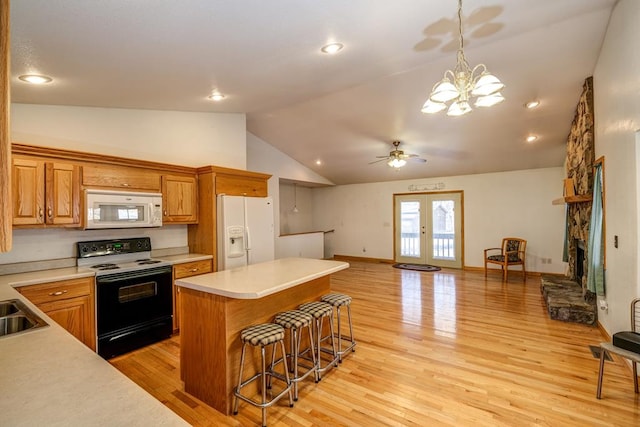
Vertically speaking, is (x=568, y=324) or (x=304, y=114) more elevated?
(x=304, y=114)

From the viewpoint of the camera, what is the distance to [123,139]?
12.0 ft

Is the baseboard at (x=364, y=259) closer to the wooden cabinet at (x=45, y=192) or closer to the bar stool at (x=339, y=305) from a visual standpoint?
the bar stool at (x=339, y=305)

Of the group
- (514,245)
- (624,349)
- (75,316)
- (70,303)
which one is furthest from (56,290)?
(514,245)

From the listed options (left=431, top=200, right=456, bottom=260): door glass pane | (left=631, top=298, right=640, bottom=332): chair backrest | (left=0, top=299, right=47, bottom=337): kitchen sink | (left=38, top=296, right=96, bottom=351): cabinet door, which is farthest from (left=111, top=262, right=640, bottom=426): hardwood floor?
(left=431, top=200, right=456, bottom=260): door glass pane

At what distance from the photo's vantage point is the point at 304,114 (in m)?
5.26

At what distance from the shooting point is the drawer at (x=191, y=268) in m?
3.56

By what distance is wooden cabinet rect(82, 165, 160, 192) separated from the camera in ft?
10.4

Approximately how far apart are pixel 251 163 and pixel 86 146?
3.33 meters

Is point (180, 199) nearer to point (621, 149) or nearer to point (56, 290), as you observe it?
point (56, 290)

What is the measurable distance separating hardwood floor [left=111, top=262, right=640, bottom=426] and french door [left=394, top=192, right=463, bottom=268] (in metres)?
3.20

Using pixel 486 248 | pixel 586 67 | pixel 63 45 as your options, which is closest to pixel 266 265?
pixel 63 45

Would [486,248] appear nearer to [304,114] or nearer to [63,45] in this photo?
[304,114]

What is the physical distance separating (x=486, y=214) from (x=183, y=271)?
6.56 meters

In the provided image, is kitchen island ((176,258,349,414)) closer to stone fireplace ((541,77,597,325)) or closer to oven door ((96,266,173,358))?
oven door ((96,266,173,358))
